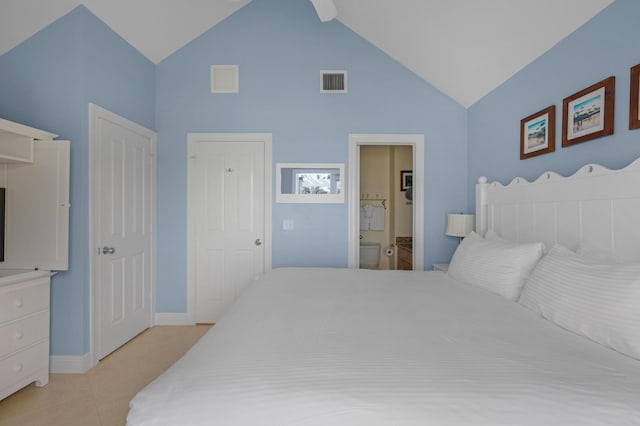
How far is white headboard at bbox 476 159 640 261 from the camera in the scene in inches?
61.4

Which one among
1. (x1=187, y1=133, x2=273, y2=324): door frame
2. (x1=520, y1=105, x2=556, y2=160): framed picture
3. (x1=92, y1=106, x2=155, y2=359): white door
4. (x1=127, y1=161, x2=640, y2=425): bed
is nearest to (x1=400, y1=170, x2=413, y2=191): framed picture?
(x1=187, y1=133, x2=273, y2=324): door frame

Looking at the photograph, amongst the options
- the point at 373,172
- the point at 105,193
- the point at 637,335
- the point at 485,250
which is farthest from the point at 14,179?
the point at 373,172

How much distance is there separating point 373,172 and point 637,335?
469 centimetres

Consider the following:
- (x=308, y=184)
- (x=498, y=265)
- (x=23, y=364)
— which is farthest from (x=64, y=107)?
(x=498, y=265)

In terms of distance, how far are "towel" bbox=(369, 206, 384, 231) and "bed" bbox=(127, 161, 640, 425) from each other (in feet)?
11.4

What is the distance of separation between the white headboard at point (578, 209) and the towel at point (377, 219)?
293 centimetres

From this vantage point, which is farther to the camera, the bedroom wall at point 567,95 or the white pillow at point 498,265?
the white pillow at point 498,265

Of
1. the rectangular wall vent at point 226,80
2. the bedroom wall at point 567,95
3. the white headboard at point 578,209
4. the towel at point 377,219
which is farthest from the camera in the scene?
the towel at point 377,219

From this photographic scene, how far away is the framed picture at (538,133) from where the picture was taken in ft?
7.31

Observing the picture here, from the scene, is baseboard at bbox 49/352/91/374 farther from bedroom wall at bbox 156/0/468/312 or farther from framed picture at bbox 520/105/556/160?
framed picture at bbox 520/105/556/160

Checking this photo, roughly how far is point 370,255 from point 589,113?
3.94 m

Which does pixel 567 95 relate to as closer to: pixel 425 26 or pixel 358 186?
pixel 425 26

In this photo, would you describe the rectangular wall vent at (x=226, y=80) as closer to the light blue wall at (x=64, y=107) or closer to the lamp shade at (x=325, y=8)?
the light blue wall at (x=64, y=107)

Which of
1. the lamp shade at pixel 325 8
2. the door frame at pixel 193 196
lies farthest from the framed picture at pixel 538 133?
the door frame at pixel 193 196
